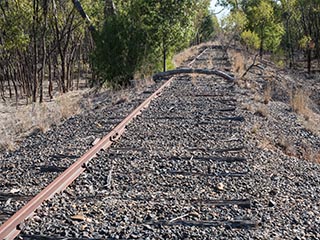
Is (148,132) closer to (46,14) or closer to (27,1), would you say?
(46,14)

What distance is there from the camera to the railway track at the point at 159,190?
14.1 ft

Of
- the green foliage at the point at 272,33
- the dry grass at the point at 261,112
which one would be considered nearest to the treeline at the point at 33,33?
the dry grass at the point at 261,112

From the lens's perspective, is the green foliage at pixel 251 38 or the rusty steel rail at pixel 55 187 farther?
the green foliage at pixel 251 38

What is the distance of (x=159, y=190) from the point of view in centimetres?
539

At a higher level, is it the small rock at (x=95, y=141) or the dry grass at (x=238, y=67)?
the small rock at (x=95, y=141)

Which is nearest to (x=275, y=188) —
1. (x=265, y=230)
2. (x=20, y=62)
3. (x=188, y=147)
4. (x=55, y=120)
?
(x=265, y=230)

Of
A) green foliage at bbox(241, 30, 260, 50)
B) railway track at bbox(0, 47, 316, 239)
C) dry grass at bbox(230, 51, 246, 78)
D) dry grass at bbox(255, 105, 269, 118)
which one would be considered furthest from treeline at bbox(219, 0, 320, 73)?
railway track at bbox(0, 47, 316, 239)

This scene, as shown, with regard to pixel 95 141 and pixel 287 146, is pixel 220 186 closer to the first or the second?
pixel 95 141

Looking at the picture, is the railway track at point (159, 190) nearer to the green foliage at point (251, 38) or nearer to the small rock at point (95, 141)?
the small rock at point (95, 141)

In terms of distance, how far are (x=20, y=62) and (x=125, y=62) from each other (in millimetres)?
15467

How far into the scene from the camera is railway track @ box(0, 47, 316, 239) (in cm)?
430

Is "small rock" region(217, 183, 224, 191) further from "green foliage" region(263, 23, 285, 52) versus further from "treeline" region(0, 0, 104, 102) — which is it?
"green foliage" region(263, 23, 285, 52)

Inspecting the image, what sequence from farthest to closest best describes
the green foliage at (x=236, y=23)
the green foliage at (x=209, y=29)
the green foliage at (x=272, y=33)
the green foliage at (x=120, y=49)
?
the green foliage at (x=209, y=29)
the green foliage at (x=236, y=23)
the green foliage at (x=272, y=33)
the green foliage at (x=120, y=49)

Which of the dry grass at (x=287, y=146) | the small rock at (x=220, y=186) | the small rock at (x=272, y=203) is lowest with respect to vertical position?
the dry grass at (x=287, y=146)
